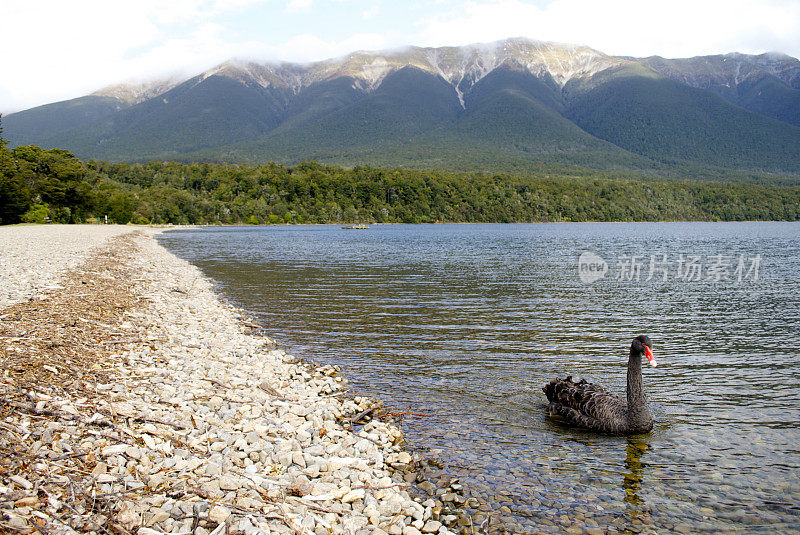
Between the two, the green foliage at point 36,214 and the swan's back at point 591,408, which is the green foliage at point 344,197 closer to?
the green foliage at point 36,214

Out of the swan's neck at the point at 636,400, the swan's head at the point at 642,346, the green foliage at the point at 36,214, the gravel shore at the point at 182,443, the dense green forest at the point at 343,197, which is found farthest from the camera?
the dense green forest at the point at 343,197

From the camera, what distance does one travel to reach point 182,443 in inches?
288

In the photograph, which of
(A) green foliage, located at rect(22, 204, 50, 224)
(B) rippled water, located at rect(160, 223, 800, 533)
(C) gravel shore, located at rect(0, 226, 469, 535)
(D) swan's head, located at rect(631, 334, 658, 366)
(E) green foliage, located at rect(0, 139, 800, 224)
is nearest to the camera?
(C) gravel shore, located at rect(0, 226, 469, 535)

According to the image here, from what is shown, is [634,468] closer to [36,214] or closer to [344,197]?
[36,214]

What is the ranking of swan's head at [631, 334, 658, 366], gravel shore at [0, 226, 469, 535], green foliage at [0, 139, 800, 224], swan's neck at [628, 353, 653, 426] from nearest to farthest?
1. gravel shore at [0, 226, 469, 535]
2. swan's neck at [628, 353, 653, 426]
3. swan's head at [631, 334, 658, 366]
4. green foliage at [0, 139, 800, 224]

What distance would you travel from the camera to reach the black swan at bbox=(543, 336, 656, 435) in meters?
9.70

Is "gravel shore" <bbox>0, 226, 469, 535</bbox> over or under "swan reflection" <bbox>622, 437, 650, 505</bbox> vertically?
over

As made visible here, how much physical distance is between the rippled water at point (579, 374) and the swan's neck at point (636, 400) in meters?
0.34

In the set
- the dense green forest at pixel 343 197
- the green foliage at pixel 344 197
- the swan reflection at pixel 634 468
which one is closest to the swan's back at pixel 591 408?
the swan reflection at pixel 634 468

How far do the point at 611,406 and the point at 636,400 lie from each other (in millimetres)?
473

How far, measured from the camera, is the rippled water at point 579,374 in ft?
24.4

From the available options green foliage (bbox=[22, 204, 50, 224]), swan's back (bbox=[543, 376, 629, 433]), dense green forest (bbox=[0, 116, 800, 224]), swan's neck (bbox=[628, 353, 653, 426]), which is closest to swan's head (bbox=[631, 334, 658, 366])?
swan's neck (bbox=[628, 353, 653, 426])

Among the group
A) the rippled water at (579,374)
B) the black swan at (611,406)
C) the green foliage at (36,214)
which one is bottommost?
the rippled water at (579,374)

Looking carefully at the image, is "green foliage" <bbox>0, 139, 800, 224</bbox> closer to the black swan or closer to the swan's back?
the swan's back
